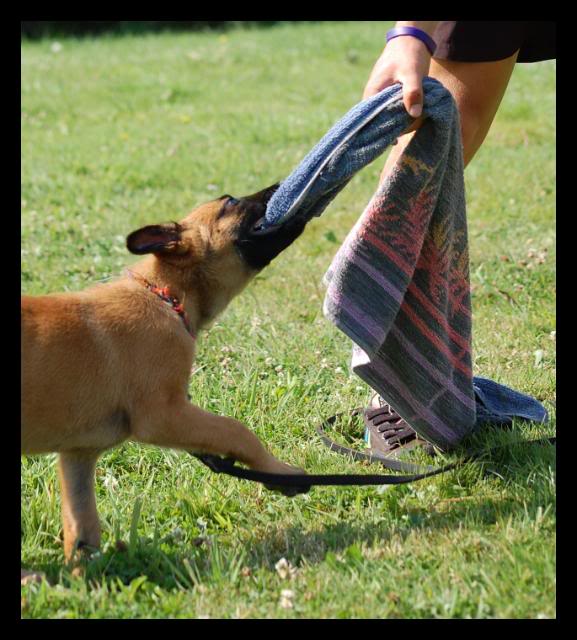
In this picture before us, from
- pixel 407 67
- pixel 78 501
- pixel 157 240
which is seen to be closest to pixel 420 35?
pixel 407 67

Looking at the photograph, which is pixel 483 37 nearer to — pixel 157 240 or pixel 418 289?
pixel 418 289

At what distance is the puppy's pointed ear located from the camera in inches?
128

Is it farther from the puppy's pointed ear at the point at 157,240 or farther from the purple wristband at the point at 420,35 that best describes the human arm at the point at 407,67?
the puppy's pointed ear at the point at 157,240

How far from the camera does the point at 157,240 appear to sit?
337cm

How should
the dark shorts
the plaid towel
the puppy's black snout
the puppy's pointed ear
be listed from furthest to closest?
1. the dark shorts
2. the puppy's black snout
3. the puppy's pointed ear
4. the plaid towel

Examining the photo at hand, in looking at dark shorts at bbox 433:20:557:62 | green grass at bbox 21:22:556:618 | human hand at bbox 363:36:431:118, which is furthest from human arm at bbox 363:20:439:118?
green grass at bbox 21:22:556:618

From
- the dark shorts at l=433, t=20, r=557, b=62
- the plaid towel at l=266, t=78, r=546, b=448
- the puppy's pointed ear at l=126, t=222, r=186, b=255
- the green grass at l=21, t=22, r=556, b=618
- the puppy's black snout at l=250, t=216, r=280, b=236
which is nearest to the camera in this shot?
the green grass at l=21, t=22, r=556, b=618

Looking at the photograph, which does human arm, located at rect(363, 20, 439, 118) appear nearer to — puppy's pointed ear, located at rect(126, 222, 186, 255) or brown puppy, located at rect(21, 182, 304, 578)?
brown puppy, located at rect(21, 182, 304, 578)

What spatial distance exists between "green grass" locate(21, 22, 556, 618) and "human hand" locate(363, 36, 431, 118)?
1.32m

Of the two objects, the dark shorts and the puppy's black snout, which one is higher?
the dark shorts

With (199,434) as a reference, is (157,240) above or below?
above

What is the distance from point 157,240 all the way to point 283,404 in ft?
3.40

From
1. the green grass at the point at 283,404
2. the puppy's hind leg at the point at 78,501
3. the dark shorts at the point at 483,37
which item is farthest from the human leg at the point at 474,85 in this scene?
the puppy's hind leg at the point at 78,501
